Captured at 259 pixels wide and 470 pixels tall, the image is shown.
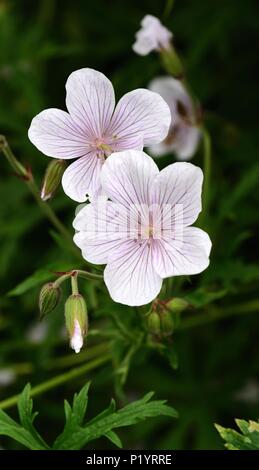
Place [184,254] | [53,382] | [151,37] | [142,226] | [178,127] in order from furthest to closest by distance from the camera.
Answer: [178,127] < [151,37] < [53,382] < [142,226] < [184,254]

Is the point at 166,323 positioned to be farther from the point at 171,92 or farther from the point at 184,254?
the point at 171,92

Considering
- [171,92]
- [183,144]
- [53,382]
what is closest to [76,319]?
[53,382]

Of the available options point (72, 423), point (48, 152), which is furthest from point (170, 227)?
point (72, 423)

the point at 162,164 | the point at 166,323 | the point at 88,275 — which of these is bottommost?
the point at 166,323

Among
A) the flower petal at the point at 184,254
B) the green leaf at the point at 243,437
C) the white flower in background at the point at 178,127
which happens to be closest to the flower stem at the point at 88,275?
the flower petal at the point at 184,254

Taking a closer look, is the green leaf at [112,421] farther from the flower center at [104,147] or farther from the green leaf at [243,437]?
the flower center at [104,147]

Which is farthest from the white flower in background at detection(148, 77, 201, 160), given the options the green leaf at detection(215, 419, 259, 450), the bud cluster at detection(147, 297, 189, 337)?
the green leaf at detection(215, 419, 259, 450)

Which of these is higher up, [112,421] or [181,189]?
[181,189]
